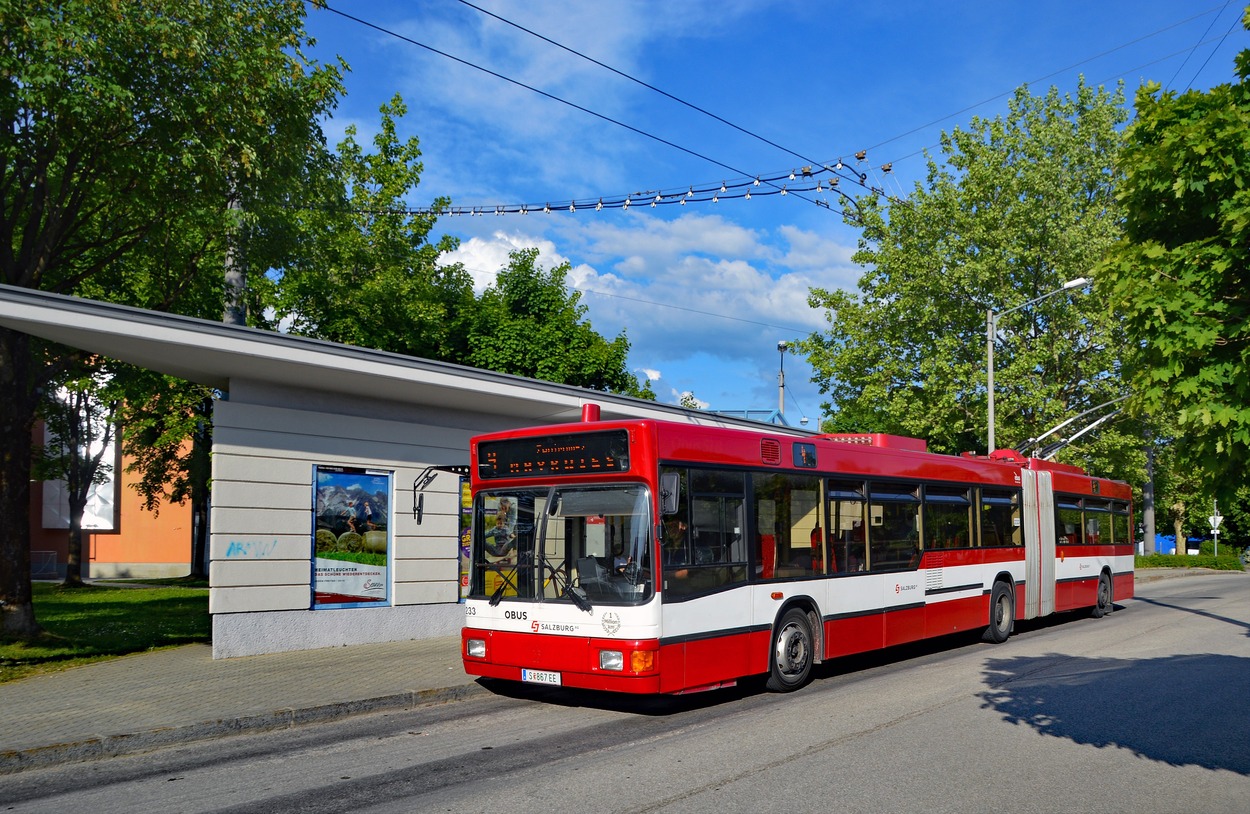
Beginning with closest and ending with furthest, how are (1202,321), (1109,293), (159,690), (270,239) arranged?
(1202,321) < (1109,293) < (159,690) < (270,239)

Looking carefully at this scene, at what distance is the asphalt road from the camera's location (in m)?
6.65

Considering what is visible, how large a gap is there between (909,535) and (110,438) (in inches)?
1290

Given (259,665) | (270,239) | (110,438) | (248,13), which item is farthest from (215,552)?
(110,438)

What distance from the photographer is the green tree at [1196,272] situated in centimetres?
550

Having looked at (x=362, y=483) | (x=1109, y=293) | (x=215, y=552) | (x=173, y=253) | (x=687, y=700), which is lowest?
(x=687, y=700)

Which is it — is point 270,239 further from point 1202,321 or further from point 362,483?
point 1202,321

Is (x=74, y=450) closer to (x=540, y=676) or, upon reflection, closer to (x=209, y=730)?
(x=209, y=730)

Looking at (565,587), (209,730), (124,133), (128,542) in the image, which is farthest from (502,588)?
(128,542)

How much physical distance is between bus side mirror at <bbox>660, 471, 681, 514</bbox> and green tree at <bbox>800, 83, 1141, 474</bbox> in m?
26.6

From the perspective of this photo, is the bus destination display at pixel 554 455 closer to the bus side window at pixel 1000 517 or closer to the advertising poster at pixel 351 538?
the advertising poster at pixel 351 538

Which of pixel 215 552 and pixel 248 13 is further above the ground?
pixel 248 13

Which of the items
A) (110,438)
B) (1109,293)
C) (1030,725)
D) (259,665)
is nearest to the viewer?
(1109,293)

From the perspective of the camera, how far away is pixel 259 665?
41.6ft

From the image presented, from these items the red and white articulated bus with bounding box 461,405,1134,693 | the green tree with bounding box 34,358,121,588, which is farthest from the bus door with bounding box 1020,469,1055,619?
the green tree with bounding box 34,358,121,588
